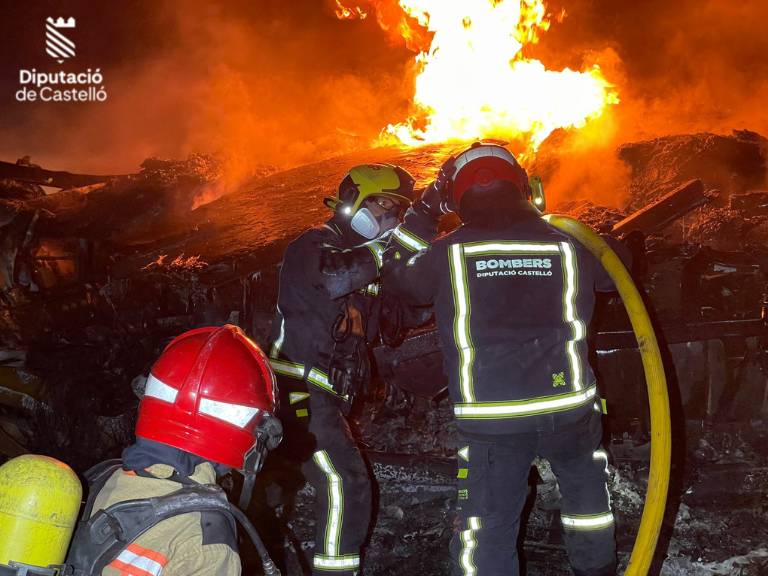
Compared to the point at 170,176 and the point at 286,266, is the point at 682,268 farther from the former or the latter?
the point at 170,176

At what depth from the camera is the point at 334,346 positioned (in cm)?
420

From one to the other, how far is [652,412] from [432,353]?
6.94 feet

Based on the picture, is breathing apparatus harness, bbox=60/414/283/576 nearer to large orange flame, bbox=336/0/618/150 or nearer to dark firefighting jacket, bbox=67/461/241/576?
dark firefighting jacket, bbox=67/461/241/576

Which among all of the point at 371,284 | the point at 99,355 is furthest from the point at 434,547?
the point at 99,355

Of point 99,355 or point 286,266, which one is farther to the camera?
point 99,355

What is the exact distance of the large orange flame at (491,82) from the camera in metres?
9.23

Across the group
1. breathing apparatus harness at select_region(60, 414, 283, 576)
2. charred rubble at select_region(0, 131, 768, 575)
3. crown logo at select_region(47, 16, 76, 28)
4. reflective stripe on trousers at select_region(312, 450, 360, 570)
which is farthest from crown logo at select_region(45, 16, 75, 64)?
breathing apparatus harness at select_region(60, 414, 283, 576)

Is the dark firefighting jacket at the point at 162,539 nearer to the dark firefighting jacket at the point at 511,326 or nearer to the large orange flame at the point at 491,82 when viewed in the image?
the dark firefighting jacket at the point at 511,326

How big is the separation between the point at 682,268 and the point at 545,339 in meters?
2.81

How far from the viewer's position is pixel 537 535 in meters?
4.96

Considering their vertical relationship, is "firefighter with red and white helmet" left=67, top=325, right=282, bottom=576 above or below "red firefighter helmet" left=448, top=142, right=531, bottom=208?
below

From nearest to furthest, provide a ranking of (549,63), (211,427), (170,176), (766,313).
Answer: (211,427) < (766,313) < (170,176) < (549,63)

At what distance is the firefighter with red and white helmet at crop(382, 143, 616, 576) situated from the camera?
3.34m

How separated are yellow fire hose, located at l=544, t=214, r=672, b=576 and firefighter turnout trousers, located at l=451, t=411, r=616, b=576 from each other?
201mm
